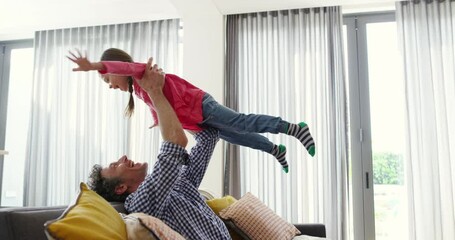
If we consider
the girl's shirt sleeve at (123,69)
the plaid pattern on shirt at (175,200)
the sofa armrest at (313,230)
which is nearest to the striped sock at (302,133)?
the plaid pattern on shirt at (175,200)

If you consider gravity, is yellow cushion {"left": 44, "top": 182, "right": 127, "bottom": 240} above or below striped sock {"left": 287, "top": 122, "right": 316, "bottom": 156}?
below

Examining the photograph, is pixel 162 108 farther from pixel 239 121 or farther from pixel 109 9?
pixel 109 9

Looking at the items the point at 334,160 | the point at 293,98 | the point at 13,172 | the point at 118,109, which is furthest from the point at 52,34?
the point at 334,160

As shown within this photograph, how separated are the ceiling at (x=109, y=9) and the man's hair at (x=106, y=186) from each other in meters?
2.16

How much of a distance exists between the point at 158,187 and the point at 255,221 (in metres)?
0.99

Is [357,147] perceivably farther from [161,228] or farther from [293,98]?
[161,228]

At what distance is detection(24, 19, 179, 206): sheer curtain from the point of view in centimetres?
422

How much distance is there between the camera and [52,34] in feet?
15.1

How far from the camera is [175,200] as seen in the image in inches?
67.7

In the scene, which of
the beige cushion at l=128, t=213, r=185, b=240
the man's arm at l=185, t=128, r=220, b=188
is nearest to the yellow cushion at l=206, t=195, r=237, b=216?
the man's arm at l=185, t=128, r=220, b=188

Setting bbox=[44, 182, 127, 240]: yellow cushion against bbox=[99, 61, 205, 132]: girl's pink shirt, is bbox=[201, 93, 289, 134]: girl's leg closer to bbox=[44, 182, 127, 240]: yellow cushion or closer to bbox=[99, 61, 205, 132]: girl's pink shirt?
bbox=[99, 61, 205, 132]: girl's pink shirt

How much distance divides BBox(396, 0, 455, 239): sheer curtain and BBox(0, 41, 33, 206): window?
4032mm

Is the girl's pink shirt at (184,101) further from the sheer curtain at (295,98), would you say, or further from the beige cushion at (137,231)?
the sheer curtain at (295,98)

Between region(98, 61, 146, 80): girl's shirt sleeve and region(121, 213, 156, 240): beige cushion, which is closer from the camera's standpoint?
region(121, 213, 156, 240): beige cushion
